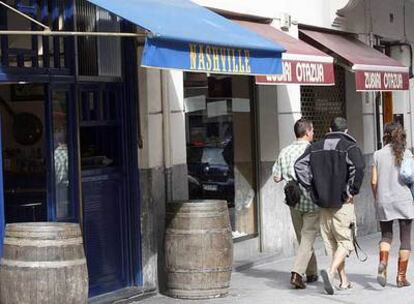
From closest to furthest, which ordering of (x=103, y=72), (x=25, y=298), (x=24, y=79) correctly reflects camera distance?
(x=25, y=298) → (x=24, y=79) → (x=103, y=72)

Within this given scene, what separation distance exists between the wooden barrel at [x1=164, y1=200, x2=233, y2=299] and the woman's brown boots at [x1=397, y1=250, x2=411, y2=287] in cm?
178

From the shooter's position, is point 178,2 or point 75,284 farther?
point 178,2

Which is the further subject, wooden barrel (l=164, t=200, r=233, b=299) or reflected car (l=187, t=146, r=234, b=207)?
reflected car (l=187, t=146, r=234, b=207)

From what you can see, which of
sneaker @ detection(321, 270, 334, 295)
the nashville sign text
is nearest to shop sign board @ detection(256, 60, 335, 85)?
the nashville sign text

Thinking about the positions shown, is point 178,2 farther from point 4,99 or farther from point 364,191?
point 364,191

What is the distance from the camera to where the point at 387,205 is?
855 cm

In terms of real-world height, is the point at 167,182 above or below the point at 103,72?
below

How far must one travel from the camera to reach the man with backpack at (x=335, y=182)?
8164mm

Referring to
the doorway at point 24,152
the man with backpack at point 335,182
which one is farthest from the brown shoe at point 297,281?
the doorway at point 24,152

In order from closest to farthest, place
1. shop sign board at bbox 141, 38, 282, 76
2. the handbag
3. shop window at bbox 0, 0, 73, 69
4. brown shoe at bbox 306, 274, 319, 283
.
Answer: shop sign board at bbox 141, 38, 282, 76 < shop window at bbox 0, 0, 73, 69 < the handbag < brown shoe at bbox 306, 274, 319, 283

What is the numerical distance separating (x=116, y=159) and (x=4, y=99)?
1.25 m

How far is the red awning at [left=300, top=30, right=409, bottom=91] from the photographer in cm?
1105

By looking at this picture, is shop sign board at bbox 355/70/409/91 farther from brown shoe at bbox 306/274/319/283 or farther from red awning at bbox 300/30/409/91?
brown shoe at bbox 306/274/319/283

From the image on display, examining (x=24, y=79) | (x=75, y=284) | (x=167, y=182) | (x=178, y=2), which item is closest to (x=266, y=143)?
(x=167, y=182)
